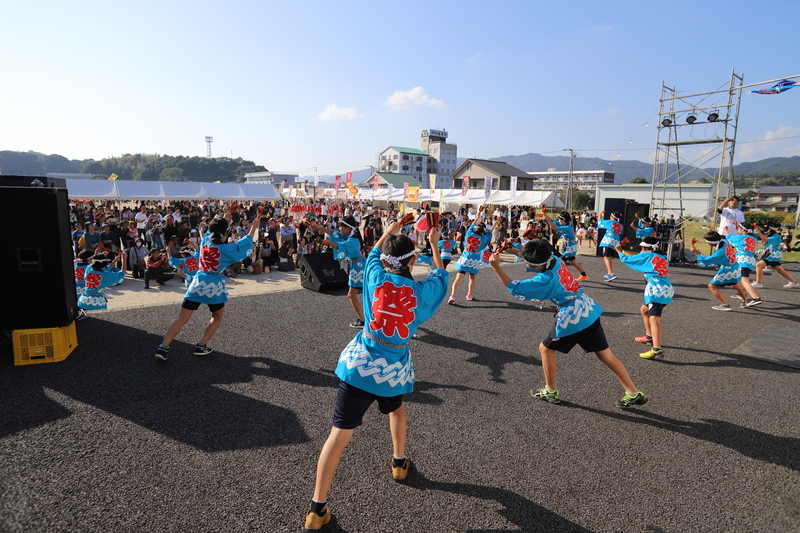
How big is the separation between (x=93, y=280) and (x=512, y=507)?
21.7 feet

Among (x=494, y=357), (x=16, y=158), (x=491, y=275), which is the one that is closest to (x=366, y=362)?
(x=494, y=357)

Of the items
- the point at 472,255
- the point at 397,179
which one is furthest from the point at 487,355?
the point at 397,179

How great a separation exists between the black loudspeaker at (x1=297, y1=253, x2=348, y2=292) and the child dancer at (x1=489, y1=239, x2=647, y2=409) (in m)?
5.93

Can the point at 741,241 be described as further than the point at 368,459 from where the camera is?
Yes

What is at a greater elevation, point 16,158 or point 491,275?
point 16,158

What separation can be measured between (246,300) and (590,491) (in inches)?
277

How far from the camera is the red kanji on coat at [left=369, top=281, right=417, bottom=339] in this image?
264 centimetres

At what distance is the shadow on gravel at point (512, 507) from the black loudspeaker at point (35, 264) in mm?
4728

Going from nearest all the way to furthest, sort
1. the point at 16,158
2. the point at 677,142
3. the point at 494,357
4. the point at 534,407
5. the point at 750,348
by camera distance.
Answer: the point at 534,407
the point at 494,357
the point at 750,348
the point at 677,142
the point at 16,158

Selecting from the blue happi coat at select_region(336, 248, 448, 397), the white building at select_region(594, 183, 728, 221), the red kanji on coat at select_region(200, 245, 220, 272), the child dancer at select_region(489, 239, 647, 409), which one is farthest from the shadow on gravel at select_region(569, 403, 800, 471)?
the white building at select_region(594, 183, 728, 221)

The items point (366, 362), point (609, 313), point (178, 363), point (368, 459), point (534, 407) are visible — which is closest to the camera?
point (366, 362)

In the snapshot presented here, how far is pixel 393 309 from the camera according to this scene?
2.64m

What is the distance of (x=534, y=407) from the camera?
14.1 feet

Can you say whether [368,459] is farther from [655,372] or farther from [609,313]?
[609,313]
